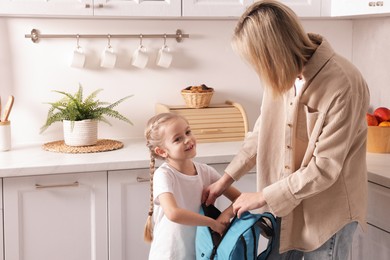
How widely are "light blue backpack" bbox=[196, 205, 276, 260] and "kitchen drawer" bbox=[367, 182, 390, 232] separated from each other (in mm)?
652

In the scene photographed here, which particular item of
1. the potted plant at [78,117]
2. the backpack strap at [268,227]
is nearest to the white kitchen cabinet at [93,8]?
the potted plant at [78,117]

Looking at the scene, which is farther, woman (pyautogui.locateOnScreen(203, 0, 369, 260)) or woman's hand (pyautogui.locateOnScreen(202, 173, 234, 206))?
woman's hand (pyautogui.locateOnScreen(202, 173, 234, 206))

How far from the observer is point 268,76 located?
6.60ft

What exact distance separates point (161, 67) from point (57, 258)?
1.10 metres

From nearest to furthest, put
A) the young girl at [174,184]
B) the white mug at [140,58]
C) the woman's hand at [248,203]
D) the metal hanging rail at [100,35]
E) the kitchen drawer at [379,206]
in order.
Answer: the woman's hand at [248,203]
the young girl at [174,184]
the kitchen drawer at [379,206]
the metal hanging rail at [100,35]
the white mug at [140,58]

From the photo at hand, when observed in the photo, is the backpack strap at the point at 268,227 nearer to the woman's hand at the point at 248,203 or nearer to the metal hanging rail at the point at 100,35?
the woman's hand at the point at 248,203

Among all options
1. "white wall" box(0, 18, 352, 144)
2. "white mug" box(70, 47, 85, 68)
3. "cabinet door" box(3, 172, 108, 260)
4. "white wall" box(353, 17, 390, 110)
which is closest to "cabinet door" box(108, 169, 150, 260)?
"cabinet door" box(3, 172, 108, 260)

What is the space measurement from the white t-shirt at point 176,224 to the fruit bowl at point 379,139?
1.10 metres

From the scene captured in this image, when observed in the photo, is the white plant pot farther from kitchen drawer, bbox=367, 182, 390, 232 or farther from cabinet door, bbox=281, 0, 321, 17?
kitchen drawer, bbox=367, 182, 390, 232

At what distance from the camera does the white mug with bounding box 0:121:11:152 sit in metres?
3.07

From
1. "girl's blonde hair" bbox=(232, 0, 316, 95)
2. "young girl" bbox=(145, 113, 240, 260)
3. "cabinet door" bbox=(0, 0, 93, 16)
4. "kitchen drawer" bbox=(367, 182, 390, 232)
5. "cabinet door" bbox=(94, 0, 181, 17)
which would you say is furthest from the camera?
"cabinet door" bbox=(94, 0, 181, 17)

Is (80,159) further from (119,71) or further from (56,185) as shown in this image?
(119,71)

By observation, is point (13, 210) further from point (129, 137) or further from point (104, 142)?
point (129, 137)

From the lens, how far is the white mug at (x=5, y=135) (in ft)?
10.1
